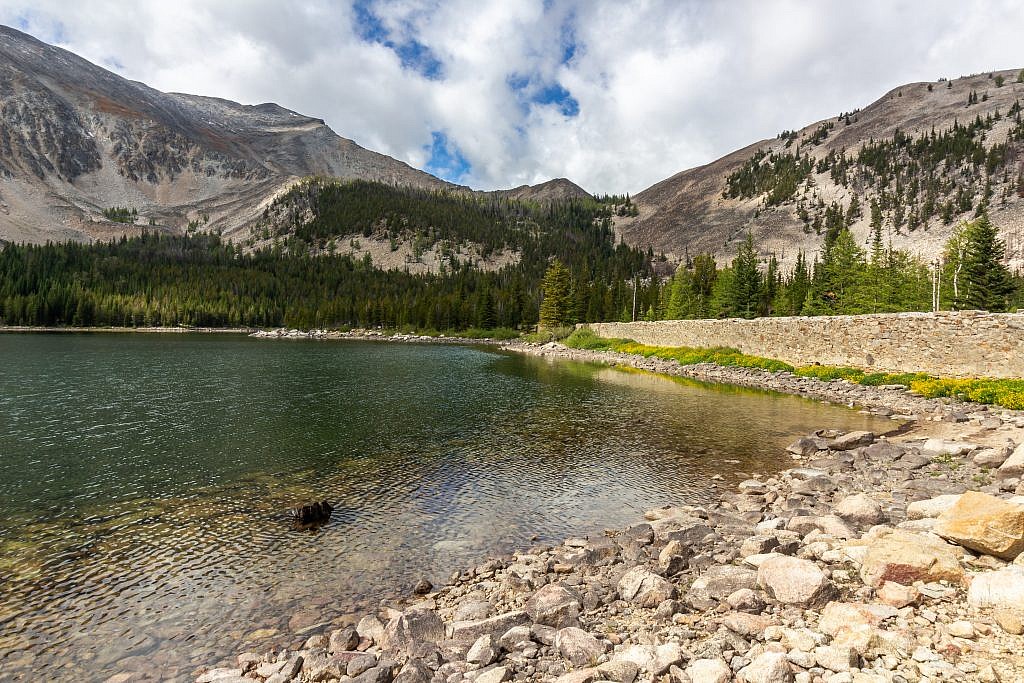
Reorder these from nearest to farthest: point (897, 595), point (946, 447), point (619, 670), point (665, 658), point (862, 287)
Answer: point (619, 670) → point (665, 658) → point (897, 595) → point (946, 447) → point (862, 287)

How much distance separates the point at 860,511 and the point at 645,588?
19.4 feet

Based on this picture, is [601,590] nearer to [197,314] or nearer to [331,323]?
[331,323]

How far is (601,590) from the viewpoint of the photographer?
8.85 m

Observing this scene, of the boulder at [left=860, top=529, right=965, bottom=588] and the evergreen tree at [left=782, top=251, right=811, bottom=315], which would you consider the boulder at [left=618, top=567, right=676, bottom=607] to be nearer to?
the boulder at [left=860, top=529, right=965, bottom=588]

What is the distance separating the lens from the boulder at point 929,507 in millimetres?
10258

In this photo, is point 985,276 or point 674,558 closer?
point 674,558

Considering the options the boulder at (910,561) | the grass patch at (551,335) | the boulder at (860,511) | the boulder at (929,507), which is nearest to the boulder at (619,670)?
the boulder at (910,561)

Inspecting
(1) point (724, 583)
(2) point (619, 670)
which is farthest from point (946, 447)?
(2) point (619, 670)

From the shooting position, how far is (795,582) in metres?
7.52

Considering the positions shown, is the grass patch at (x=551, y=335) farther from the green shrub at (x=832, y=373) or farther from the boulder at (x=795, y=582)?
the boulder at (x=795, y=582)

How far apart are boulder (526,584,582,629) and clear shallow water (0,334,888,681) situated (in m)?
2.87

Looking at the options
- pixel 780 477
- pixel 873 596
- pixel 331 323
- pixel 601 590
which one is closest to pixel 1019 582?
pixel 873 596

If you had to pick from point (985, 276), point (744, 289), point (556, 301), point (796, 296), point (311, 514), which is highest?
point (744, 289)

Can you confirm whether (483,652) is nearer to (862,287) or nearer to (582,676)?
(582,676)
